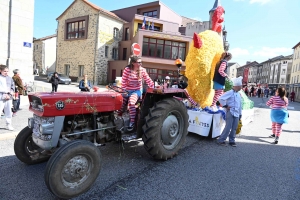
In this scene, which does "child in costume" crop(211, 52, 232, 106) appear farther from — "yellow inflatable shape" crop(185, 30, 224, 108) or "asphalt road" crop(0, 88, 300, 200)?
"asphalt road" crop(0, 88, 300, 200)

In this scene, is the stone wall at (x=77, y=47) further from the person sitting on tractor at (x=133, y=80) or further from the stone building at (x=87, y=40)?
the person sitting on tractor at (x=133, y=80)

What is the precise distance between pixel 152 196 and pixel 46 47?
34.8 meters

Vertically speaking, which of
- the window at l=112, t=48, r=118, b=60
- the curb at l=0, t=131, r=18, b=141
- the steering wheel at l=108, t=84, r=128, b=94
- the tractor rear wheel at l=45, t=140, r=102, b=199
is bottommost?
the curb at l=0, t=131, r=18, b=141

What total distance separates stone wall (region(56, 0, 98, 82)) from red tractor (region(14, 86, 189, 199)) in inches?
853

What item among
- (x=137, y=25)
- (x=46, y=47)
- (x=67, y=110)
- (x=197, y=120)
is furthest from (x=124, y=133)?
(x=46, y=47)

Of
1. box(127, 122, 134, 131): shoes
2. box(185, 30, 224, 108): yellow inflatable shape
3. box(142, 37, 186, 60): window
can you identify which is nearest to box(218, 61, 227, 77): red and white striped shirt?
box(185, 30, 224, 108): yellow inflatable shape

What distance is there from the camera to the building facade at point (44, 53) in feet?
104

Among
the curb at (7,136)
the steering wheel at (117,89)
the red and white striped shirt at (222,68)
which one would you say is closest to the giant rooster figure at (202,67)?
the red and white striped shirt at (222,68)

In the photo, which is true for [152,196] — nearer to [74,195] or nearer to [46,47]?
[74,195]

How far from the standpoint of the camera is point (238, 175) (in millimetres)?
3283

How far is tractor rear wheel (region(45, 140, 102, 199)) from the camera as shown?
2.18 metres

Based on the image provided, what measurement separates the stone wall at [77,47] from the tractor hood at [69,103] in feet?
72.2

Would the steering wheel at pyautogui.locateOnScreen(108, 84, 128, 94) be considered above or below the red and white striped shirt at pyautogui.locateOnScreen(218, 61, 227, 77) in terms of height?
below

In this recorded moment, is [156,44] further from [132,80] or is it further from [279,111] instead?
[132,80]
